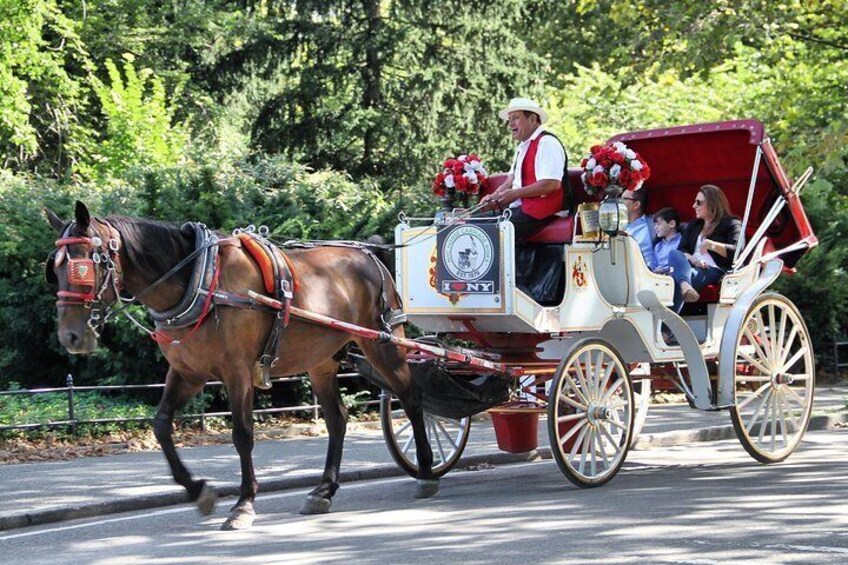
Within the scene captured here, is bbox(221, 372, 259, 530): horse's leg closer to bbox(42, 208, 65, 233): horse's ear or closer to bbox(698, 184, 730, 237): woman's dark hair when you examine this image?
bbox(42, 208, 65, 233): horse's ear

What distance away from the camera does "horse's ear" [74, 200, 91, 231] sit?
28.0 ft

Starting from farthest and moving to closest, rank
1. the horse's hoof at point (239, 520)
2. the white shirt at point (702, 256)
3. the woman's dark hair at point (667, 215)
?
the woman's dark hair at point (667, 215) → the white shirt at point (702, 256) → the horse's hoof at point (239, 520)

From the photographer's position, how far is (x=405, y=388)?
34.5 ft

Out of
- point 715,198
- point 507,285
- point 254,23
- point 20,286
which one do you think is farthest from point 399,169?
point 507,285

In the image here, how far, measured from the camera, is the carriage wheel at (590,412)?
10.1 meters

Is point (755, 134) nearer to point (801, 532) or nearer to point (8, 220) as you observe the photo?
point (801, 532)

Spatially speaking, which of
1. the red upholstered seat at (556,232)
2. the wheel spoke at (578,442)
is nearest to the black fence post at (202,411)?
the red upholstered seat at (556,232)

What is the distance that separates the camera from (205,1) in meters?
30.5

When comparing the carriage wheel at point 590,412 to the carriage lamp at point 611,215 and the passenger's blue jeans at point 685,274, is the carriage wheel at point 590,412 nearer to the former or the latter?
the carriage lamp at point 611,215

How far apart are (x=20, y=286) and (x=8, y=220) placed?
81 centimetres

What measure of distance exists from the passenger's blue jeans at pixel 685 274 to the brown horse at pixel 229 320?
260cm

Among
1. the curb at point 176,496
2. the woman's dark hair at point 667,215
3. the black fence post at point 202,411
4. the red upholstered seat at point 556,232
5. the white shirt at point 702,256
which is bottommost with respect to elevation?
the curb at point 176,496

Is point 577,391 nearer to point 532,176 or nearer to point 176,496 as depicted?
point 532,176

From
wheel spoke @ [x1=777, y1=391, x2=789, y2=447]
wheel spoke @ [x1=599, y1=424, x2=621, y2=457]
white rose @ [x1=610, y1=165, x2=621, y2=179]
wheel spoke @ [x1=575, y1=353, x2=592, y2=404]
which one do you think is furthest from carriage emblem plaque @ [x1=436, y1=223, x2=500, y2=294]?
wheel spoke @ [x1=777, y1=391, x2=789, y2=447]
